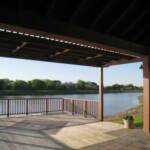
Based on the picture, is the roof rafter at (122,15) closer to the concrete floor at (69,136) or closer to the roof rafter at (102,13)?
the roof rafter at (102,13)

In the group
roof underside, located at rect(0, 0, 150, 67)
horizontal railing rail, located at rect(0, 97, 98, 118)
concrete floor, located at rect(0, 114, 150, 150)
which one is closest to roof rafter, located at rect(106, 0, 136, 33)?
roof underside, located at rect(0, 0, 150, 67)

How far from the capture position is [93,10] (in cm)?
474

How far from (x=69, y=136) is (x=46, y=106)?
17.2 ft

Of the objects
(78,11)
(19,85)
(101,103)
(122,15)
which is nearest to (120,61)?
(101,103)

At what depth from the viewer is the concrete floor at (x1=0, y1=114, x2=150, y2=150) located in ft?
19.5

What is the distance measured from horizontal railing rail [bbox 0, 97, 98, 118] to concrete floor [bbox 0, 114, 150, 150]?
1775 mm

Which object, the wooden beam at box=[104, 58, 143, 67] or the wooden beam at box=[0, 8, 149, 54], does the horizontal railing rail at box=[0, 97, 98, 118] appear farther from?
the wooden beam at box=[0, 8, 149, 54]

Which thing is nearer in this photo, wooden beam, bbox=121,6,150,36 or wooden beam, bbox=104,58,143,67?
wooden beam, bbox=121,6,150,36

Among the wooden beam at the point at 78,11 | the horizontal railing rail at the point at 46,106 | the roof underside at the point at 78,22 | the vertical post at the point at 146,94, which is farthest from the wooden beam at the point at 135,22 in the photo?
the horizontal railing rail at the point at 46,106

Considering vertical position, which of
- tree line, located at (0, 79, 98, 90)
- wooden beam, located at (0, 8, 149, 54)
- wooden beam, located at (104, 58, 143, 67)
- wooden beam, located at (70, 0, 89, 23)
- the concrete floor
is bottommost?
the concrete floor

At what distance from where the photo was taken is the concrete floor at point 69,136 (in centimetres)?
593

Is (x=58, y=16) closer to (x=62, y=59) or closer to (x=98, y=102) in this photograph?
(x=62, y=59)

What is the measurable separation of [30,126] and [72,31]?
15.6 feet

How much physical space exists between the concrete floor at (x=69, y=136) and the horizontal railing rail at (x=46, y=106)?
5.82ft
